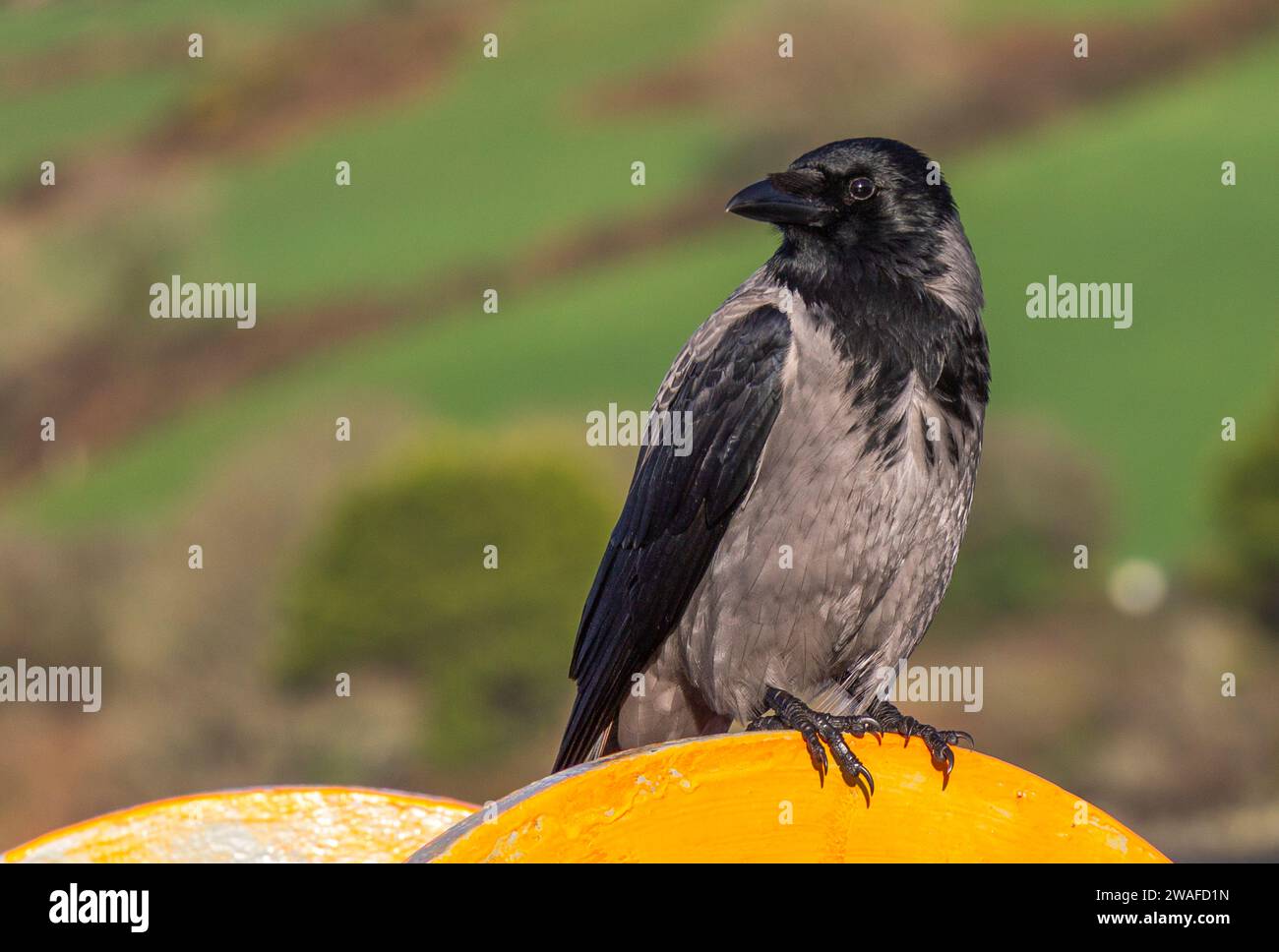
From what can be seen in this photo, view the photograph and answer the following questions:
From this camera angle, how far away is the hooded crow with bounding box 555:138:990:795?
448 centimetres

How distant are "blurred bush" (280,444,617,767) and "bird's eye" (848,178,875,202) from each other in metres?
10.9

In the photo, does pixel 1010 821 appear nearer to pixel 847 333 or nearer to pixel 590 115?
pixel 847 333

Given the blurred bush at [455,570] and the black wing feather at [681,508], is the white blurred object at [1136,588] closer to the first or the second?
the blurred bush at [455,570]

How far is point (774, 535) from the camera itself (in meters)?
4.55

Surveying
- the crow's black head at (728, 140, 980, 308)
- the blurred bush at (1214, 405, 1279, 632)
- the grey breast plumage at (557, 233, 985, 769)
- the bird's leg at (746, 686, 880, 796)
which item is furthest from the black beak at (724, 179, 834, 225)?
the blurred bush at (1214, 405, 1279, 632)

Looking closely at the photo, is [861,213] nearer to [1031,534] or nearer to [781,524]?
[781,524]

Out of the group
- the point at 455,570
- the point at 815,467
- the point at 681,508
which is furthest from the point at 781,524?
the point at 455,570

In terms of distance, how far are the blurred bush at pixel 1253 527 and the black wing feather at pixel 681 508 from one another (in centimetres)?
1413

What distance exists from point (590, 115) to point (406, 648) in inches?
470

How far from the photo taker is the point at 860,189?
4625 millimetres

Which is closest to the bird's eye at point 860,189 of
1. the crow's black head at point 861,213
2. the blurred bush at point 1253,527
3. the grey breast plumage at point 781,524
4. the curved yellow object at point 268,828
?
the crow's black head at point 861,213

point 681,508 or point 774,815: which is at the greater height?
point 681,508

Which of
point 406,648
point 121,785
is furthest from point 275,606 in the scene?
point 121,785

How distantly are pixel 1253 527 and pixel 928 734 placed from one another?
14.5 m
